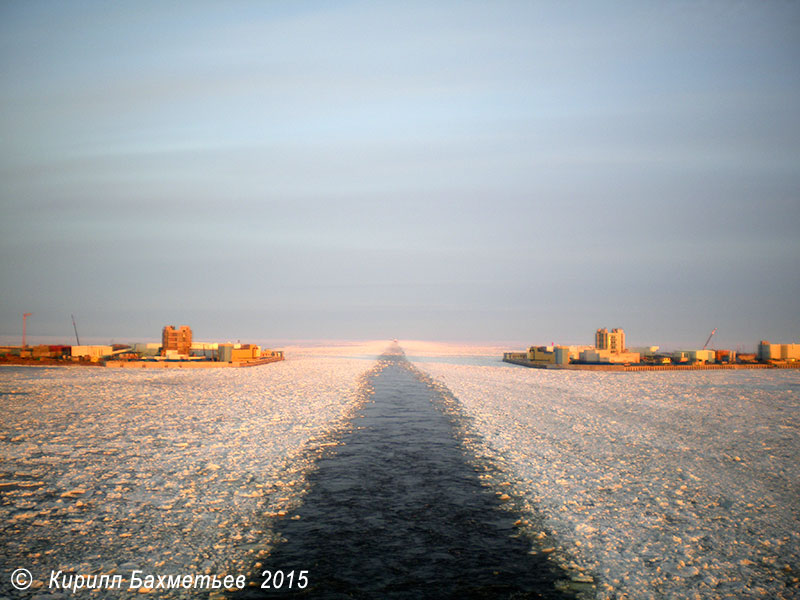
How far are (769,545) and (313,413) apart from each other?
64.8 feet

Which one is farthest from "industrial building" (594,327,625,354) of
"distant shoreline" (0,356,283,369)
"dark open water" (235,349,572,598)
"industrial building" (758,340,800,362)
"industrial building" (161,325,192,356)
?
"dark open water" (235,349,572,598)

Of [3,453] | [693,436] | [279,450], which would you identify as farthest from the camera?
[693,436]

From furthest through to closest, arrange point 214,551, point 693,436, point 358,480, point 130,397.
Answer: point 130,397, point 693,436, point 358,480, point 214,551

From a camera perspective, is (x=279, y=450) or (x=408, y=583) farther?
(x=279, y=450)

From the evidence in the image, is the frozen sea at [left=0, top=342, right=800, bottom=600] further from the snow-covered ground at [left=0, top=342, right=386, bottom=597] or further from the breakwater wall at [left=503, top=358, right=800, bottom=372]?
the breakwater wall at [left=503, top=358, right=800, bottom=372]

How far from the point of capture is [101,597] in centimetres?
752

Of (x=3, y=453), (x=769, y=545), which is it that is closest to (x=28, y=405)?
(x=3, y=453)

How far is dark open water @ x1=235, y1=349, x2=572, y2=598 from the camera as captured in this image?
7.94m

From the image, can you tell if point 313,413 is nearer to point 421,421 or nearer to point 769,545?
point 421,421

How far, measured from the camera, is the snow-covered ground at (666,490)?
333 inches

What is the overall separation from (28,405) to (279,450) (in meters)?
18.1

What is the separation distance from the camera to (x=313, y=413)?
25281 mm

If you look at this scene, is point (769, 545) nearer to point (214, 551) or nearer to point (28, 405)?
point (214, 551)

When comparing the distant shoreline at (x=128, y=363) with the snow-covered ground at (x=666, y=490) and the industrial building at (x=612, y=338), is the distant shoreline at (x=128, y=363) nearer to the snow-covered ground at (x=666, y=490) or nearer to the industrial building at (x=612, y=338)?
the snow-covered ground at (x=666, y=490)
